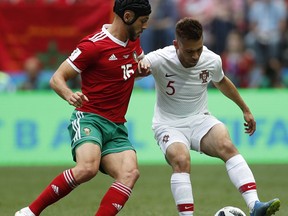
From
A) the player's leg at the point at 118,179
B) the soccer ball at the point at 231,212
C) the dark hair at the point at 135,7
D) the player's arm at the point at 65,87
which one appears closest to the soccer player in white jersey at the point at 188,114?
the soccer ball at the point at 231,212

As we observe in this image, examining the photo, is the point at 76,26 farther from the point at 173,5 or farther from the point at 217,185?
the point at 217,185

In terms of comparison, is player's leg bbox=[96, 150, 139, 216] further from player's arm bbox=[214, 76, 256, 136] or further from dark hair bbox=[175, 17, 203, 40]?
player's arm bbox=[214, 76, 256, 136]

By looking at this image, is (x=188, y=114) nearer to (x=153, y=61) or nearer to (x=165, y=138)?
(x=165, y=138)

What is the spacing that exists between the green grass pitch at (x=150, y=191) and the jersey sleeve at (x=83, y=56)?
7.09ft

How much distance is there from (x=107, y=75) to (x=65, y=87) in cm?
60

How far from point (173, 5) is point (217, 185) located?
7.47 meters

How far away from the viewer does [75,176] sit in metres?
8.39

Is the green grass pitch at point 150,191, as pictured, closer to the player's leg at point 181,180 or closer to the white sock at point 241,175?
the white sock at point 241,175

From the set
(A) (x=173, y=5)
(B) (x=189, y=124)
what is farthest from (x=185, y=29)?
(A) (x=173, y=5)

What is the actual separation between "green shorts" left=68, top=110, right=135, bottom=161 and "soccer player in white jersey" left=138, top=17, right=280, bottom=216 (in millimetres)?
521

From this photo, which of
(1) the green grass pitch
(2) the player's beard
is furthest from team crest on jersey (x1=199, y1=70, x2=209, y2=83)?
(1) the green grass pitch

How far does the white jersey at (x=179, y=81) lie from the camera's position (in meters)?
9.28

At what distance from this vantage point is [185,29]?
8.84 metres

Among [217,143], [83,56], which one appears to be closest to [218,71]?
[217,143]
